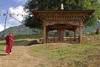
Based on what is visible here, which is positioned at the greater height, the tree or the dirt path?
the tree

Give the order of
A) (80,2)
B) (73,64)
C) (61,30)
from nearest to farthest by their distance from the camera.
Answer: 1. (73,64)
2. (61,30)
3. (80,2)

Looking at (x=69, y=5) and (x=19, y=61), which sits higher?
(x=69, y=5)

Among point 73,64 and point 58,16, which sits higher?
point 58,16

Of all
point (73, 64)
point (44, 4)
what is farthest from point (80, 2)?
point (73, 64)

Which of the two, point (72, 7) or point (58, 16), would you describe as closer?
point (58, 16)

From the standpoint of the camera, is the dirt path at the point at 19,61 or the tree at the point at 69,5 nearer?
the dirt path at the point at 19,61

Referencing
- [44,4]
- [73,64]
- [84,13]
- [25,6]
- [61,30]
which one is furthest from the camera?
[25,6]

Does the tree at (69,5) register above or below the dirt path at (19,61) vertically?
above

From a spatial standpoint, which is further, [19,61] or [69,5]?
[69,5]

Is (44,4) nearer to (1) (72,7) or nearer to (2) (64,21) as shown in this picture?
(1) (72,7)

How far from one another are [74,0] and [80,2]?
1283 mm

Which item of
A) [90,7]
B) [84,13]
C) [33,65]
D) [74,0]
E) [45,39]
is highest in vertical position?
[74,0]

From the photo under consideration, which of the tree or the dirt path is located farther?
the tree

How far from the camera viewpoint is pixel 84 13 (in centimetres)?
1300
